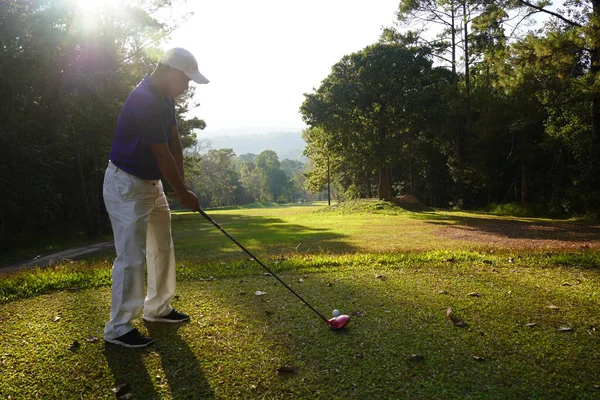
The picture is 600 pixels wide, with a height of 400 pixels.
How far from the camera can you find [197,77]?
143 inches

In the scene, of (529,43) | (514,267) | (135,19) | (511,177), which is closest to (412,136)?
(511,177)

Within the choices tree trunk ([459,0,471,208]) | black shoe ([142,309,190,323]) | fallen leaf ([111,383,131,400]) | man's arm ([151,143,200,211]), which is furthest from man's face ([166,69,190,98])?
tree trunk ([459,0,471,208])

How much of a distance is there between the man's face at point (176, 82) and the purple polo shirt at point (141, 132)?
121 mm

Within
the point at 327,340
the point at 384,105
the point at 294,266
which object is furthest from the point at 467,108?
the point at 327,340

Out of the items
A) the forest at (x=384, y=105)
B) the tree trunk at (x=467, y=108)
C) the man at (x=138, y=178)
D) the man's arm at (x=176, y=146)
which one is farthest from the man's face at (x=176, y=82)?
the tree trunk at (x=467, y=108)

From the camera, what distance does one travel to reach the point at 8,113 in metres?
19.9

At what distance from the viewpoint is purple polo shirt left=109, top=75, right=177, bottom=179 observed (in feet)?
11.1

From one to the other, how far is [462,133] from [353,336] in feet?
110

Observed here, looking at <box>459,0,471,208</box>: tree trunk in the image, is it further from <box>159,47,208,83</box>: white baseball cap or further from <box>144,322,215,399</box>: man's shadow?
<box>144,322,215,399</box>: man's shadow

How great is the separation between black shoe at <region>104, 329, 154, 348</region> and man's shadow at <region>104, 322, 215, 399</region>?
0.12 ft

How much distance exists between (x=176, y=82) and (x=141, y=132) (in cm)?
58

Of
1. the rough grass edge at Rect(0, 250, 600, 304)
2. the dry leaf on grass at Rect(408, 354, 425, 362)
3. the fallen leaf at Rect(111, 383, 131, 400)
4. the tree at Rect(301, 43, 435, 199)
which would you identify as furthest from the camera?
the tree at Rect(301, 43, 435, 199)

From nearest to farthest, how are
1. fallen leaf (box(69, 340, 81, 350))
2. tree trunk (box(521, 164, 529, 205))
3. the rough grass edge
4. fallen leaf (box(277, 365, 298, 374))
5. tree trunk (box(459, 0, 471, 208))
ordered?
fallen leaf (box(277, 365, 298, 374)), fallen leaf (box(69, 340, 81, 350)), the rough grass edge, tree trunk (box(521, 164, 529, 205)), tree trunk (box(459, 0, 471, 208))

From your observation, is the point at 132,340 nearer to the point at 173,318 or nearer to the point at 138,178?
the point at 173,318
